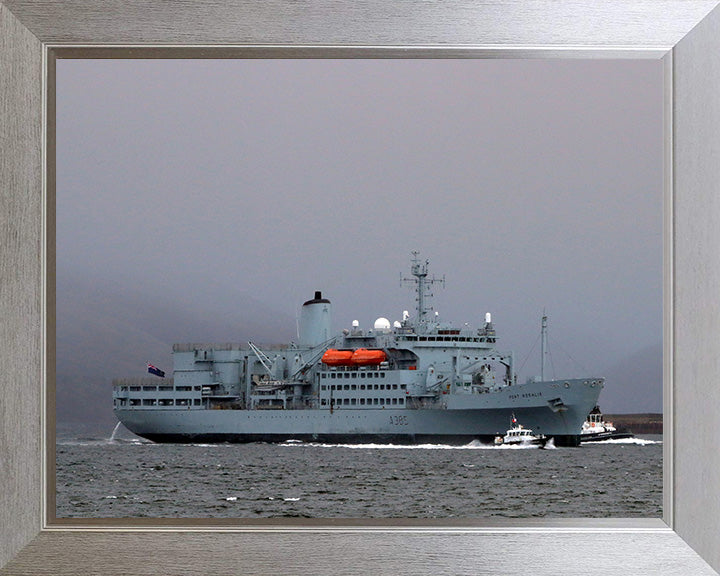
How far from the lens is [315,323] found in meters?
23.0

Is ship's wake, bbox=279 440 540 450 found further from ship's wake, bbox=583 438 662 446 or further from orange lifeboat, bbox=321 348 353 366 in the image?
ship's wake, bbox=583 438 662 446

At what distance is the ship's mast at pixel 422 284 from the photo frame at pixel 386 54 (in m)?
20.1

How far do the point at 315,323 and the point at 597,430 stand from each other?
6.70 m

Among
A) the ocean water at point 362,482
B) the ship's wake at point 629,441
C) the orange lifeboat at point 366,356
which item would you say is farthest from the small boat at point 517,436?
the ship's wake at point 629,441

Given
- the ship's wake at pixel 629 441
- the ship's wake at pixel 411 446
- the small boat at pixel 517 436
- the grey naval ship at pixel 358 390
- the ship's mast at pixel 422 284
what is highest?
the ship's mast at pixel 422 284

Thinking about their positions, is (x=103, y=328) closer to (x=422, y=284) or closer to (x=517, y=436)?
(x=517, y=436)

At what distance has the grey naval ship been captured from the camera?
68.0 feet

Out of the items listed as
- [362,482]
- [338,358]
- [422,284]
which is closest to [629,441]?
[422,284]

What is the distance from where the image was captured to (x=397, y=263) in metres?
24.0

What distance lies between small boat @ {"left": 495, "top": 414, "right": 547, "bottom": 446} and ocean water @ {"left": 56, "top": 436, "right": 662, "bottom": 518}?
0.21 meters

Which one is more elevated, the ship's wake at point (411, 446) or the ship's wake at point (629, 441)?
the ship's wake at point (411, 446)

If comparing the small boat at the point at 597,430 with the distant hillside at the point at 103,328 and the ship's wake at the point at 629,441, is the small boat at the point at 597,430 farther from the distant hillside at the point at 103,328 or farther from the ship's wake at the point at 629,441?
the distant hillside at the point at 103,328

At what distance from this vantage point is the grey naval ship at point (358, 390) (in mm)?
20734

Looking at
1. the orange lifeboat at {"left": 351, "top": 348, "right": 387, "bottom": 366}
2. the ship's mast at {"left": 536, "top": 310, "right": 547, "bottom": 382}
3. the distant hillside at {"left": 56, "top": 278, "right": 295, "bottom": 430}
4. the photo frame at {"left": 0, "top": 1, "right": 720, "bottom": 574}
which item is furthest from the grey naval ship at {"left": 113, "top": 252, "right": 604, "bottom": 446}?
the photo frame at {"left": 0, "top": 1, "right": 720, "bottom": 574}
